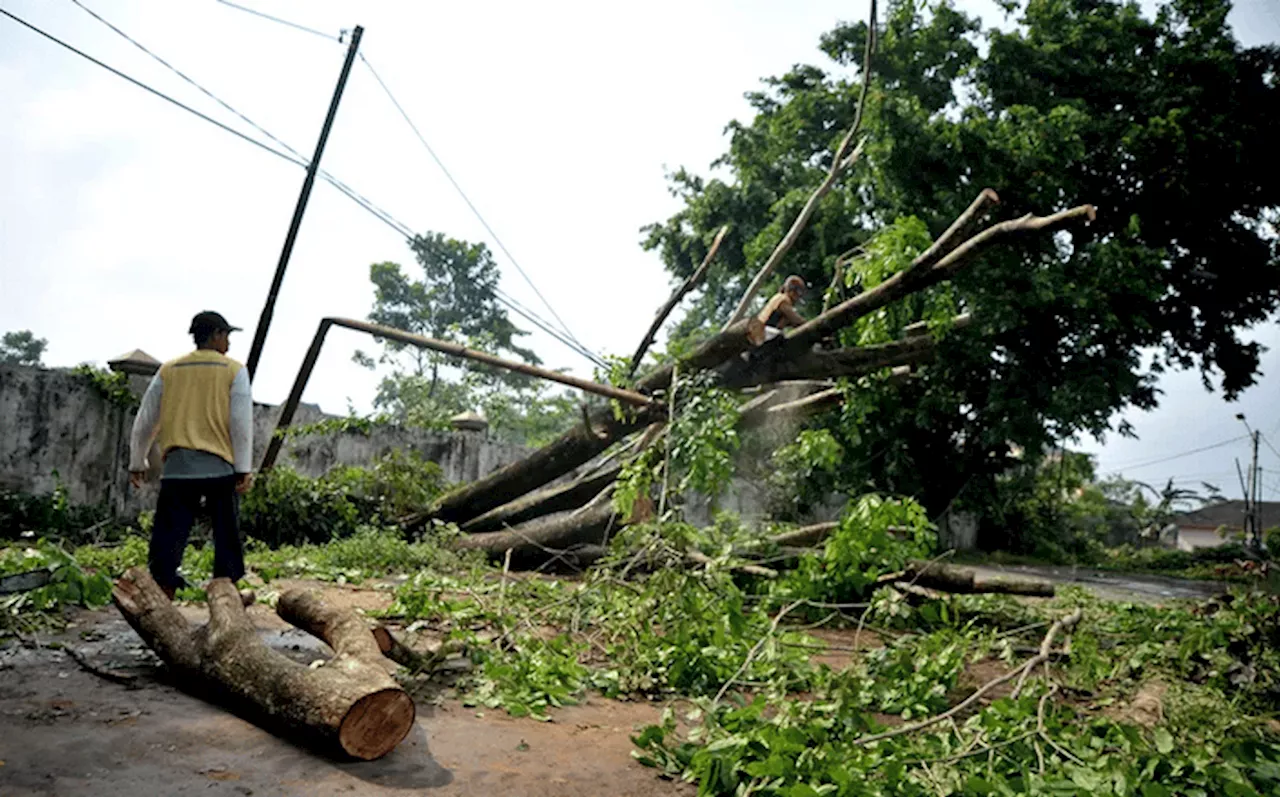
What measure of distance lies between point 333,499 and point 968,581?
23.2 feet

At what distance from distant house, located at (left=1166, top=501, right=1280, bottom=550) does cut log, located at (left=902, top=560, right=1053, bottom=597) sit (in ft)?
121

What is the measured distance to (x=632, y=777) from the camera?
2881 millimetres

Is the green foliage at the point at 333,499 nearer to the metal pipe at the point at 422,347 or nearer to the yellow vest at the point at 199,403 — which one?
the metal pipe at the point at 422,347

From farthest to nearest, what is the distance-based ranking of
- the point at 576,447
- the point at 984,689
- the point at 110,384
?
the point at 110,384
the point at 576,447
the point at 984,689

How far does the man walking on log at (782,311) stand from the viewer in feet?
23.3

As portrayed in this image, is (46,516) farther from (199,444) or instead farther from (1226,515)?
(1226,515)

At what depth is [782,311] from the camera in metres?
7.27

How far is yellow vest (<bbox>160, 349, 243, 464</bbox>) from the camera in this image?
4941 mm

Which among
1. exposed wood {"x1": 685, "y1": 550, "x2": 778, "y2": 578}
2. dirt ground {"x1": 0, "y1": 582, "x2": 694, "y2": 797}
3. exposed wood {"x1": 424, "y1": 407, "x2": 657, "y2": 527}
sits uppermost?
exposed wood {"x1": 424, "y1": 407, "x2": 657, "y2": 527}

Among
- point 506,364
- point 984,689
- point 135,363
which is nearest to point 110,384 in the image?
point 135,363

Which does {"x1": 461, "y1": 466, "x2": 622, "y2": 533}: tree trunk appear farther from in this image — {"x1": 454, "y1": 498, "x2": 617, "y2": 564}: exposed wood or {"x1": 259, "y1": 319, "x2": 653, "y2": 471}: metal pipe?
{"x1": 259, "y1": 319, "x2": 653, "y2": 471}: metal pipe

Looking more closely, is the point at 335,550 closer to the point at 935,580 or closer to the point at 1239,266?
A: the point at 935,580

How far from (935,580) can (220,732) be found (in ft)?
15.6

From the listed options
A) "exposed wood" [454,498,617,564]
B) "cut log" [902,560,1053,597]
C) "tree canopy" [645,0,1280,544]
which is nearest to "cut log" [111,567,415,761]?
"cut log" [902,560,1053,597]
